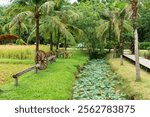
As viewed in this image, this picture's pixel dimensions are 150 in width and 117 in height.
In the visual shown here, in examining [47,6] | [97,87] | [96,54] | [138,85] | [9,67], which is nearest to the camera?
[138,85]

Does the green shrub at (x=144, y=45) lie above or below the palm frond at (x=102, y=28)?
below

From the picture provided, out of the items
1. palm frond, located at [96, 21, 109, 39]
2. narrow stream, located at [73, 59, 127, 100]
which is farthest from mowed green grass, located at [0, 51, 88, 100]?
palm frond, located at [96, 21, 109, 39]

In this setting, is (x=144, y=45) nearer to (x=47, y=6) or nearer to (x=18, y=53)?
(x=18, y=53)

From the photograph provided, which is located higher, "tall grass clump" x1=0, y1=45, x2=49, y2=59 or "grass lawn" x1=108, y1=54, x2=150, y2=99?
"tall grass clump" x1=0, y1=45, x2=49, y2=59

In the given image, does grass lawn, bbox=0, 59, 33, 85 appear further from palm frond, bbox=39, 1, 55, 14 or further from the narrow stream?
palm frond, bbox=39, 1, 55, 14

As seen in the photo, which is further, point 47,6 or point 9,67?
point 9,67

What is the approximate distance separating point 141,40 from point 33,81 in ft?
102

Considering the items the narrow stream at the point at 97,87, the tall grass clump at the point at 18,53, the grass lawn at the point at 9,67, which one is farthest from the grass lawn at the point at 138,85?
the tall grass clump at the point at 18,53

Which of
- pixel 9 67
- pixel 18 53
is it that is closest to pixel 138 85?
pixel 9 67

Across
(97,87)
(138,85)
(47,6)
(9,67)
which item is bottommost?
(97,87)

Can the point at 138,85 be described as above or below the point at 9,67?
below

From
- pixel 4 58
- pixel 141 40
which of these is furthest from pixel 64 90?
pixel 141 40

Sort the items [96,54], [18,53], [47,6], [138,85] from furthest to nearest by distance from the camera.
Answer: [96,54] < [18,53] < [47,6] < [138,85]

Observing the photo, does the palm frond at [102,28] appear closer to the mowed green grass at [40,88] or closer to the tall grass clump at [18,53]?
the tall grass clump at [18,53]
